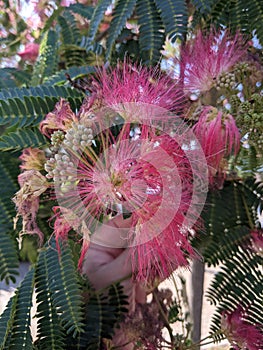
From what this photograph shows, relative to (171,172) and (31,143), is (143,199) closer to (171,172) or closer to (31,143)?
(171,172)

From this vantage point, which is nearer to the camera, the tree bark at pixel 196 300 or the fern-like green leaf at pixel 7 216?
the fern-like green leaf at pixel 7 216

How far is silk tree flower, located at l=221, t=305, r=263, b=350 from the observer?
70cm

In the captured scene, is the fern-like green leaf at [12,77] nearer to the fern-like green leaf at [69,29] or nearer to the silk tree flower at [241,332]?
the fern-like green leaf at [69,29]

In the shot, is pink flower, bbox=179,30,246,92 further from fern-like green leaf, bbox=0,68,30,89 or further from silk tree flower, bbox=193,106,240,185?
fern-like green leaf, bbox=0,68,30,89

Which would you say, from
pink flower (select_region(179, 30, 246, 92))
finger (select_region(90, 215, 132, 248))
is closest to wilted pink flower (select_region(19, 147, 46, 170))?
finger (select_region(90, 215, 132, 248))

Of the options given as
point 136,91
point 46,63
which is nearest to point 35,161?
point 136,91

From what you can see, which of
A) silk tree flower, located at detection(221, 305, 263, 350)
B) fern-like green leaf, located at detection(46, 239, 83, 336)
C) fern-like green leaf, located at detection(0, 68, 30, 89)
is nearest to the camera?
fern-like green leaf, located at detection(46, 239, 83, 336)

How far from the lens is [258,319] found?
2.43 feet

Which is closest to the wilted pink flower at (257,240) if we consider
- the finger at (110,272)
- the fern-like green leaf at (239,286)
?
the fern-like green leaf at (239,286)

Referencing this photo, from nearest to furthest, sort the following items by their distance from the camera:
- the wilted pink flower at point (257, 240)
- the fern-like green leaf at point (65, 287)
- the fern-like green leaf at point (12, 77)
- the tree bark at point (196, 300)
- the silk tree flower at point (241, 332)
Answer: the fern-like green leaf at point (65, 287), the silk tree flower at point (241, 332), the wilted pink flower at point (257, 240), the fern-like green leaf at point (12, 77), the tree bark at point (196, 300)

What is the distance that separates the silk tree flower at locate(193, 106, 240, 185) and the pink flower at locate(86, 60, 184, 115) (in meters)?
0.03

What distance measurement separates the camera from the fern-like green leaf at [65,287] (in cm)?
60

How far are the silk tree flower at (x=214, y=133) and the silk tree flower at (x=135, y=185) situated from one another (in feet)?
0.16

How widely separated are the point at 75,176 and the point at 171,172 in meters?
0.10
